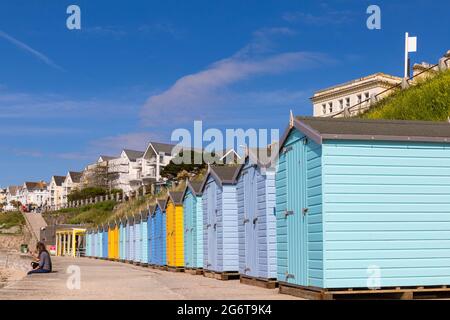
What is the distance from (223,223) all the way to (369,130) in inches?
298

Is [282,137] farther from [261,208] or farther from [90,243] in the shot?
[90,243]

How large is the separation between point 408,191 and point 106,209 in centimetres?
7723

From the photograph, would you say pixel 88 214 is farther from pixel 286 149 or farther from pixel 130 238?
pixel 286 149

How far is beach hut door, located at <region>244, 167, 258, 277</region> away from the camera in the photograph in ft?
50.3

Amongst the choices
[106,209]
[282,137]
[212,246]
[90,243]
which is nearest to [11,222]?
[106,209]

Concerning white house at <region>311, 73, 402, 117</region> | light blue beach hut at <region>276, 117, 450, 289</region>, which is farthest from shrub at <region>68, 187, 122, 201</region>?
light blue beach hut at <region>276, 117, 450, 289</region>

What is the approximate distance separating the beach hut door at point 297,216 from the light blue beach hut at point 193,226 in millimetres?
9270

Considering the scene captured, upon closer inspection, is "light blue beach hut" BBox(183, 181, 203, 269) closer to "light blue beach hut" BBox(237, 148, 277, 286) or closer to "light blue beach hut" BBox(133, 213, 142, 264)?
"light blue beach hut" BBox(237, 148, 277, 286)

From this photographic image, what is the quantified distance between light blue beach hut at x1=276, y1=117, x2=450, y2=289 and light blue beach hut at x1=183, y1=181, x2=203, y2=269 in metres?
10.1

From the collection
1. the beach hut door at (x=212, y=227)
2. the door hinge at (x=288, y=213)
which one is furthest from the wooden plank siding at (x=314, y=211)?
the beach hut door at (x=212, y=227)

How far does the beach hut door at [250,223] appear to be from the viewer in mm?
15344

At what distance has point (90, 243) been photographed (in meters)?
53.8

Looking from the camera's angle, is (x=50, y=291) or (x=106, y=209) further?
(x=106, y=209)

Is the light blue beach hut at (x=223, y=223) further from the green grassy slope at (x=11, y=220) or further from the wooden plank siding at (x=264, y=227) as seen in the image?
the green grassy slope at (x=11, y=220)
